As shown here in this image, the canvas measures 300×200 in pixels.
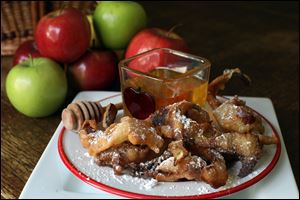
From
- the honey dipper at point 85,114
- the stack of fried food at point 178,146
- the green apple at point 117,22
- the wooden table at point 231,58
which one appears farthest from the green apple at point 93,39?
the stack of fried food at point 178,146

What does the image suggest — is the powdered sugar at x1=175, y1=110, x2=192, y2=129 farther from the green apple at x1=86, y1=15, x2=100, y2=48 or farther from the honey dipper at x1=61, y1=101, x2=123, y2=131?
the green apple at x1=86, y1=15, x2=100, y2=48

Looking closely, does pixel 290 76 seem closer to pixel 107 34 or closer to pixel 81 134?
pixel 107 34

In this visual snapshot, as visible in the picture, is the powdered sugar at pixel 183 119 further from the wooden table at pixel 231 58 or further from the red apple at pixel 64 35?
the red apple at pixel 64 35

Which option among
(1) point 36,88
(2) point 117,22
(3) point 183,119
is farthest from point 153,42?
(3) point 183,119

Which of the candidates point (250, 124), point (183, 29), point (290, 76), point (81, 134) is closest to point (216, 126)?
point (250, 124)

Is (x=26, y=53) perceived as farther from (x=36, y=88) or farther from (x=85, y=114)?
(x=85, y=114)

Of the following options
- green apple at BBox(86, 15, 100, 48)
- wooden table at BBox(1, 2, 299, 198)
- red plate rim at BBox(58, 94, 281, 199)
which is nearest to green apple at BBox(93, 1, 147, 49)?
green apple at BBox(86, 15, 100, 48)
